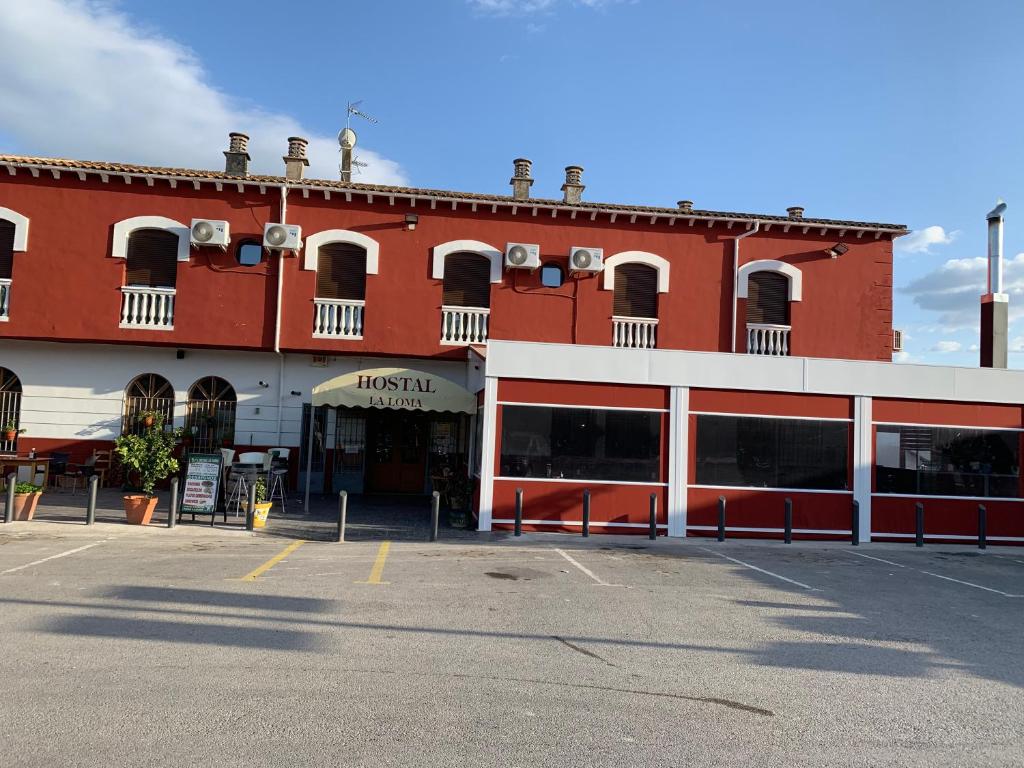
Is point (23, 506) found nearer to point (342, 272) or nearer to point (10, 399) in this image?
point (10, 399)

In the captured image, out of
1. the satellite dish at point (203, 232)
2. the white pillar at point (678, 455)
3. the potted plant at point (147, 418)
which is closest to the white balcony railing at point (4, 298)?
the potted plant at point (147, 418)

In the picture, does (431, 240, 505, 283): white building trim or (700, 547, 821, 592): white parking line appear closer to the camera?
(700, 547, 821, 592): white parking line

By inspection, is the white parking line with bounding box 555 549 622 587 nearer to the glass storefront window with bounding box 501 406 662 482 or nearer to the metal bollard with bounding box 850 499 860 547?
the glass storefront window with bounding box 501 406 662 482

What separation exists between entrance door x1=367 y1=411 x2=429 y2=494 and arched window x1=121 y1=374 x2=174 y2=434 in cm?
485

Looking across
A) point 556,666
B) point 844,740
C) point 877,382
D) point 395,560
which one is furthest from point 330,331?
point 844,740

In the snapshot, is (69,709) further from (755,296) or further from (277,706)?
(755,296)

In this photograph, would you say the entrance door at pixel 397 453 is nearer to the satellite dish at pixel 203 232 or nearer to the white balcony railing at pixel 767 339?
the satellite dish at pixel 203 232

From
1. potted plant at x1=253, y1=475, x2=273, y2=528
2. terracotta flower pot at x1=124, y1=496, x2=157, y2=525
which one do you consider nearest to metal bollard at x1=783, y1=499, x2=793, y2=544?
potted plant at x1=253, y1=475, x2=273, y2=528

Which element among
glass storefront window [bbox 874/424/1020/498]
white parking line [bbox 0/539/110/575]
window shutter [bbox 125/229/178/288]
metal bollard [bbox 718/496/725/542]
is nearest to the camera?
white parking line [bbox 0/539/110/575]

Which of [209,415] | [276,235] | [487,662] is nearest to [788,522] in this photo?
[487,662]

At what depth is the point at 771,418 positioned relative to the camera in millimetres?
14734

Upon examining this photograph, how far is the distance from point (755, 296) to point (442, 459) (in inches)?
360

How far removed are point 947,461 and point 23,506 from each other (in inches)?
679

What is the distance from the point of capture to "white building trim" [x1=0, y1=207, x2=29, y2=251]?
57.3 feet
